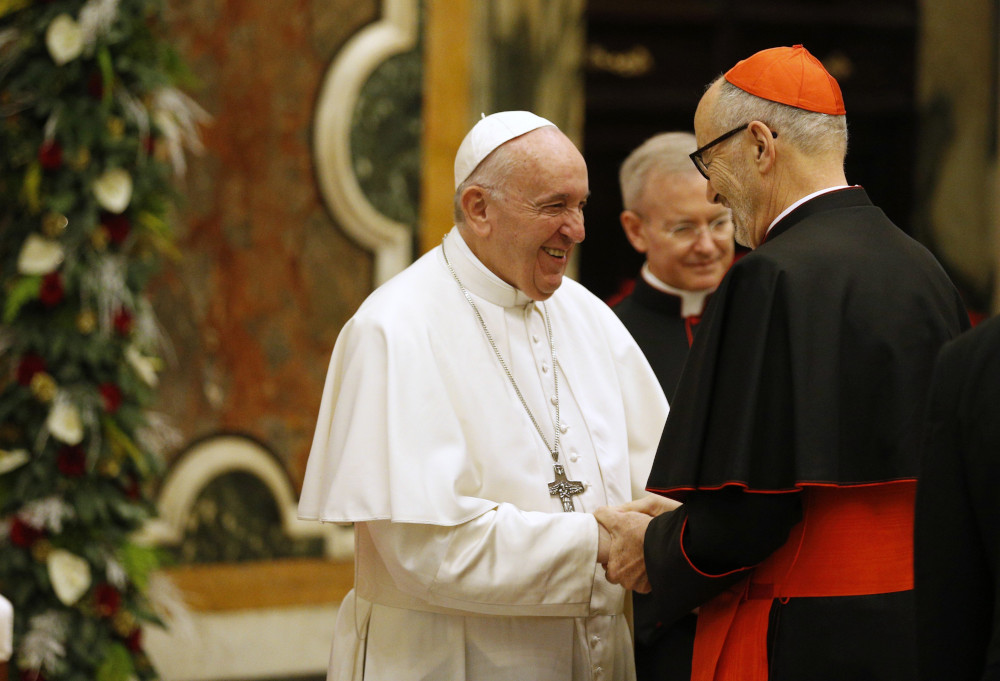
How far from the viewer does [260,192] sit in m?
5.23

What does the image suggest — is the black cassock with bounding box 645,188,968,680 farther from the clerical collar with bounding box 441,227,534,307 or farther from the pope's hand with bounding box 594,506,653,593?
the clerical collar with bounding box 441,227,534,307

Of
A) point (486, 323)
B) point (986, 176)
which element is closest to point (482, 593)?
point (486, 323)

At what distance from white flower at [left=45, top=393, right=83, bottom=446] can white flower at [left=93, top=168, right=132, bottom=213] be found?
62 centimetres

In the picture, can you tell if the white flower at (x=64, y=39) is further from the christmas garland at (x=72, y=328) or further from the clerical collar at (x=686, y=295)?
the clerical collar at (x=686, y=295)

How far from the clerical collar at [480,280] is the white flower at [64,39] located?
5.45 ft

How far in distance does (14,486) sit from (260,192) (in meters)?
1.86

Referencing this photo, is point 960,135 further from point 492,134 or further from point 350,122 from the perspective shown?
point 492,134

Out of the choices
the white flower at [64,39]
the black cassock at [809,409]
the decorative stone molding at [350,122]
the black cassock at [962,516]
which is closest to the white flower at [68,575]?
the white flower at [64,39]

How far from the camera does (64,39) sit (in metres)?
3.76

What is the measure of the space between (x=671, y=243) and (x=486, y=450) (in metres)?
1.24

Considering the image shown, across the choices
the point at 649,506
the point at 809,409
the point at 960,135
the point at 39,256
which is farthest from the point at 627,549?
the point at 960,135

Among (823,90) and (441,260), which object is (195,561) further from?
(823,90)

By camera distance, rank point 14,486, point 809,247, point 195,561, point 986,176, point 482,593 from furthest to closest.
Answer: point 986,176 < point 195,561 < point 14,486 < point 482,593 < point 809,247

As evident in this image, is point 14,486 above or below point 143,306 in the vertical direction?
below
